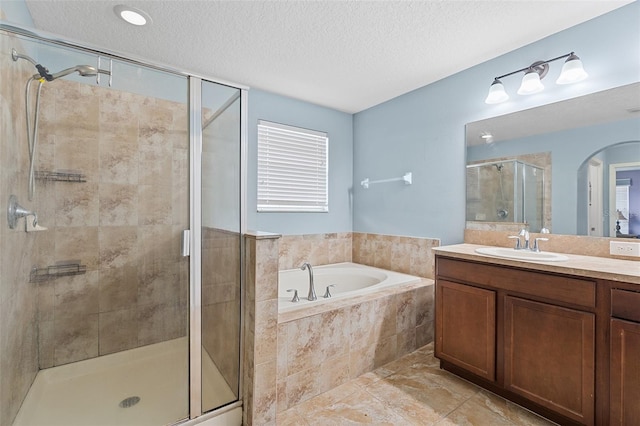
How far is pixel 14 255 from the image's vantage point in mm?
1432

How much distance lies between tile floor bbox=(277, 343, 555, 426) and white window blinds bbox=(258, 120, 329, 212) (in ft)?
5.70

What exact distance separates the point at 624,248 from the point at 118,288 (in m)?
3.34

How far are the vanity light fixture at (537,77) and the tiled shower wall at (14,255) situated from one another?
2801 mm

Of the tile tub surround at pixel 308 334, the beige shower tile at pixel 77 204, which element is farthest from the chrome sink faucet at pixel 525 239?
the beige shower tile at pixel 77 204

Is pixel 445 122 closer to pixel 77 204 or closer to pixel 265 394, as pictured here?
pixel 265 394

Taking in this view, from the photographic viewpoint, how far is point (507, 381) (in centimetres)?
167

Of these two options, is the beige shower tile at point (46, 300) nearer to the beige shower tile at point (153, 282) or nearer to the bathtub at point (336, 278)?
the beige shower tile at point (153, 282)

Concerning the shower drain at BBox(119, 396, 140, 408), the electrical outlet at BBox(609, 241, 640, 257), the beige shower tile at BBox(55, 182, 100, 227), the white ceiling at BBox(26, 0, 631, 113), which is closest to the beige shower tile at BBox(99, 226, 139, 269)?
the beige shower tile at BBox(55, 182, 100, 227)

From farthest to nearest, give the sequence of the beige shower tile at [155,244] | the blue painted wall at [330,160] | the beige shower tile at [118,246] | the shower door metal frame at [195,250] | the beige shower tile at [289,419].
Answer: the blue painted wall at [330,160] < the beige shower tile at [118,246] < the beige shower tile at [155,244] < the beige shower tile at [289,419] < the shower door metal frame at [195,250]

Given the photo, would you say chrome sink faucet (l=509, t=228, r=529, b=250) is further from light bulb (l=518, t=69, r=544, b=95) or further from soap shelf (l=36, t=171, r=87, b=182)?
soap shelf (l=36, t=171, r=87, b=182)

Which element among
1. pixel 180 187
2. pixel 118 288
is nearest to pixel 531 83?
pixel 180 187

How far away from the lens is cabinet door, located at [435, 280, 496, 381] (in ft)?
5.75

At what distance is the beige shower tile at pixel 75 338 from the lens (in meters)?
1.94

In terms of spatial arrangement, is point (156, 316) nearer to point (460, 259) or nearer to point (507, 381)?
point (460, 259)
